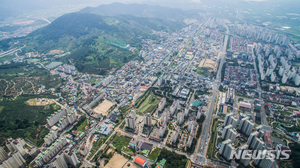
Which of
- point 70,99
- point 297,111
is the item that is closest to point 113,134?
point 70,99

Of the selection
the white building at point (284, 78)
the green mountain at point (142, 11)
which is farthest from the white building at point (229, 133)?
the green mountain at point (142, 11)

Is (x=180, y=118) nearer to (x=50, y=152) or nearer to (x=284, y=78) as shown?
(x=50, y=152)

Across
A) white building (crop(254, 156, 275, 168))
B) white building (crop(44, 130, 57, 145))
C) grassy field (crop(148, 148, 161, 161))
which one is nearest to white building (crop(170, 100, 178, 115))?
grassy field (crop(148, 148, 161, 161))

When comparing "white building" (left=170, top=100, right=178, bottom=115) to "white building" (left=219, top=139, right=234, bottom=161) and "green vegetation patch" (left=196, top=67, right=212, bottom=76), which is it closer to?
"white building" (left=219, top=139, right=234, bottom=161)

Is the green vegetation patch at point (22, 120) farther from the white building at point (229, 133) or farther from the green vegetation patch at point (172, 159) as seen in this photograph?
the white building at point (229, 133)

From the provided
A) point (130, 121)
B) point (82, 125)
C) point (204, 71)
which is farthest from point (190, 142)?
point (204, 71)

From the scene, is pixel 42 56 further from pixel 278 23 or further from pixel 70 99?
pixel 278 23
